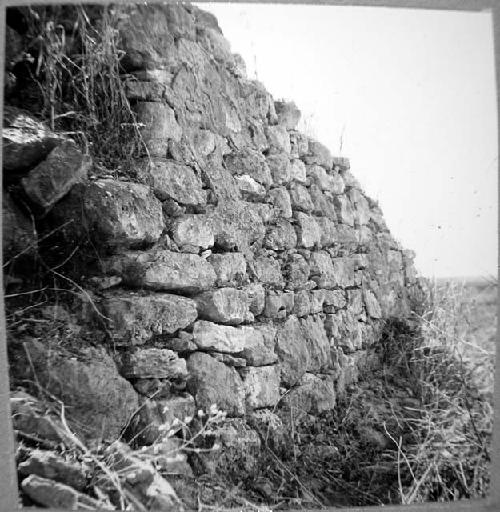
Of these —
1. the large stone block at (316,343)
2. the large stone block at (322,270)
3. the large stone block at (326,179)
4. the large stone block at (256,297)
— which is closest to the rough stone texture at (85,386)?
the large stone block at (256,297)

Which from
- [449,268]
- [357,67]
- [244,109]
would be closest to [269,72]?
[244,109]

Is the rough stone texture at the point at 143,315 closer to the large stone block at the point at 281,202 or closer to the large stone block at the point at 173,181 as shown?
the large stone block at the point at 173,181

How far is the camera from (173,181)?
4.95ft

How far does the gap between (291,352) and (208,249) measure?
45 centimetres

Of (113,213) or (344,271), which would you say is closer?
(113,213)

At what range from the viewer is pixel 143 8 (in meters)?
1.44

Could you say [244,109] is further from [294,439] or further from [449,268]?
[294,439]

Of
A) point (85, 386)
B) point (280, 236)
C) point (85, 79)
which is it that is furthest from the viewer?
point (280, 236)

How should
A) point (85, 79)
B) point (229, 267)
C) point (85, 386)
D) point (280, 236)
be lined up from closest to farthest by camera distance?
point (85, 386)
point (85, 79)
point (229, 267)
point (280, 236)

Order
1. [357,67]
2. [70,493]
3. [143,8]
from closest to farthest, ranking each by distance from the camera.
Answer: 1. [70,493]
2. [143,8]
3. [357,67]

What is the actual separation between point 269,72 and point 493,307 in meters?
1.07

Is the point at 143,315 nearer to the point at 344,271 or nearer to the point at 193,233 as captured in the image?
the point at 193,233

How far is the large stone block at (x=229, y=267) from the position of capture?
1.52 metres

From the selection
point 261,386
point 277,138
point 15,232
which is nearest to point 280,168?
point 277,138
